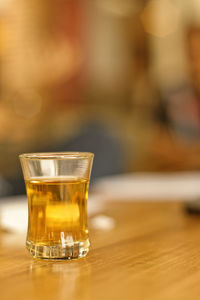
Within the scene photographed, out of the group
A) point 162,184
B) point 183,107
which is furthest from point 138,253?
point 183,107

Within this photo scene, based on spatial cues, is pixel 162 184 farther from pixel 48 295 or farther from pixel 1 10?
pixel 1 10

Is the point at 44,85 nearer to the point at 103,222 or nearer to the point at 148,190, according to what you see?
the point at 148,190

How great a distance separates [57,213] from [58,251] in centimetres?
5

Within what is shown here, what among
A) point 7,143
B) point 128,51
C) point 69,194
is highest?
point 128,51

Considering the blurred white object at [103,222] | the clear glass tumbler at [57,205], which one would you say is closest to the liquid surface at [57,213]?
the clear glass tumbler at [57,205]

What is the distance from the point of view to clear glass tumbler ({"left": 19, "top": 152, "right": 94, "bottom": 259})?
0.61 metres

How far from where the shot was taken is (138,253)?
0.67 m

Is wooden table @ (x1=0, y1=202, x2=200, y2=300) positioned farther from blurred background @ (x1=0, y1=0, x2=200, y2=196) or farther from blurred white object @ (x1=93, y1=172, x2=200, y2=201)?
blurred background @ (x1=0, y1=0, x2=200, y2=196)

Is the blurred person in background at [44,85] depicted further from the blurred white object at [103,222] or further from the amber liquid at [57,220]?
the amber liquid at [57,220]

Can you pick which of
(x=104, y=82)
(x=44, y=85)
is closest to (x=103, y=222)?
(x=44, y=85)

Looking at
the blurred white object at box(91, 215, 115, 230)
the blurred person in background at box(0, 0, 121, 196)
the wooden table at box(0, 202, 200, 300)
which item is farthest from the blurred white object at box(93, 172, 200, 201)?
the blurred person in background at box(0, 0, 121, 196)

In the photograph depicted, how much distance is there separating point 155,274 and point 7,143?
331 cm

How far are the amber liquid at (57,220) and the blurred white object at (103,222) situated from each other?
0.29m

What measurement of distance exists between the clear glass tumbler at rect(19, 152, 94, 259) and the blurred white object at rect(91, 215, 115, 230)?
291 mm
